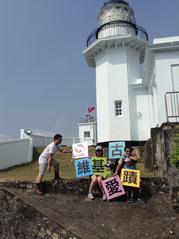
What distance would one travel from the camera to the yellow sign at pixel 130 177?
662 centimetres

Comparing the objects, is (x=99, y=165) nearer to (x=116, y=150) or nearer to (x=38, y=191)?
(x=116, y=150)

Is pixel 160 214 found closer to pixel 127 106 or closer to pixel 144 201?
pixel 144 201

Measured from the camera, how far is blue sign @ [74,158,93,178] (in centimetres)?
719

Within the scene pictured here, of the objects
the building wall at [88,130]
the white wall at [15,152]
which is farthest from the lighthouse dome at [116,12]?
the building wall at [88,130]

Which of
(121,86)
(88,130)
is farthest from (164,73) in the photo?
(88,130)

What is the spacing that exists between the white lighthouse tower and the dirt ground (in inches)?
359

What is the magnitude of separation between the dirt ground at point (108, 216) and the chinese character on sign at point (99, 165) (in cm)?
68

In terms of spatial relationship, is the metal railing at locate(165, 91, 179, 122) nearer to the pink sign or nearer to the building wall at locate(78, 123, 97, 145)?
the pink sign

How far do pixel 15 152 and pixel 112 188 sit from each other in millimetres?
9460

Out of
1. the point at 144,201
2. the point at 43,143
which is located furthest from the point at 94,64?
the point at 144,201

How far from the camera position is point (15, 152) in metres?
15.0

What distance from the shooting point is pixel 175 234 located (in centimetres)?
529

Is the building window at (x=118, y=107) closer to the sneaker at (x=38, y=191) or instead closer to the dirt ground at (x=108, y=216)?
the dirt ground at (x=108, y=216)

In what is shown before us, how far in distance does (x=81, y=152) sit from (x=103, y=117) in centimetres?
905
